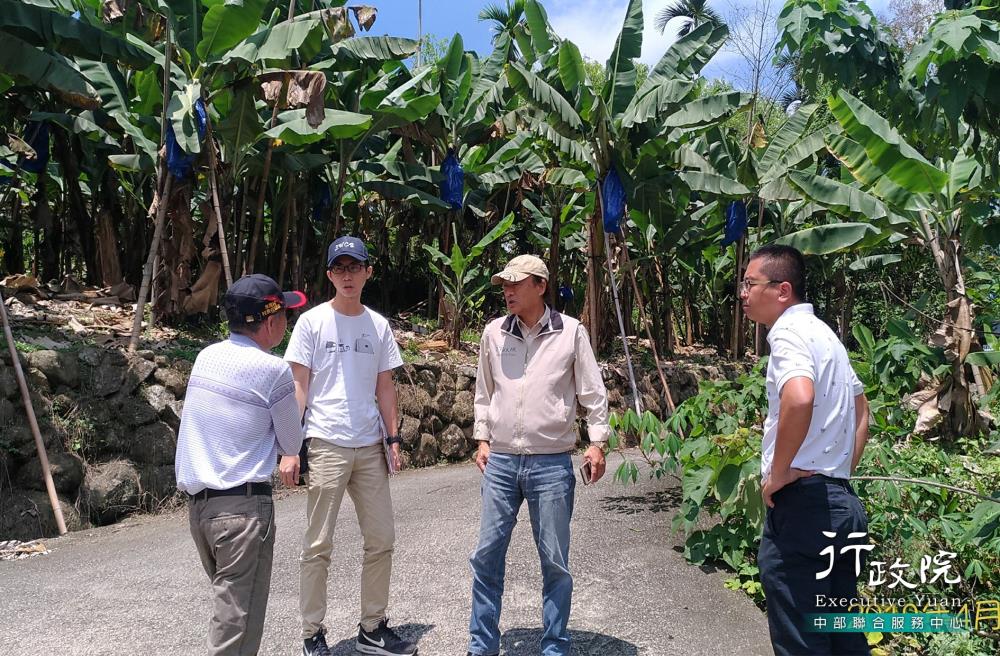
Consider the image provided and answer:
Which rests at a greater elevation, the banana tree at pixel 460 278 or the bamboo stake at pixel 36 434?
the banana tree at pixel 460 278

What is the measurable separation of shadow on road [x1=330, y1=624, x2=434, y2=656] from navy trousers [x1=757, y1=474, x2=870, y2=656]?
78.4 inches

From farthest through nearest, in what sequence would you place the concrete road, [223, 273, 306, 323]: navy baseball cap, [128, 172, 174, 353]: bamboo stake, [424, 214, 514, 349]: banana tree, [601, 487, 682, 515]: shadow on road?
1. [424, 214, 514, 349]: banana tree
2. [128, 172, 174, 353]: bamboo stake
3. [601, 487, 682, 515]: shadow on road
4. the concrete road
5. [223, 273, 306, 323]: navy baseball cap

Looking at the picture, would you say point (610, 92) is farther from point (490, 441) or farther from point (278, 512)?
point (490, 441)

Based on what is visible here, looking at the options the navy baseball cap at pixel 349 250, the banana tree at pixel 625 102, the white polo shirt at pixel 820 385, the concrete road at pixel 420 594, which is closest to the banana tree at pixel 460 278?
the banana tree at pixel 625 102

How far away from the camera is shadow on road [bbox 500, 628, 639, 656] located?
12.9ft

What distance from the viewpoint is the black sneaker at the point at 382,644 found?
3699 millimetres

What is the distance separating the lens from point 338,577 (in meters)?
5.02

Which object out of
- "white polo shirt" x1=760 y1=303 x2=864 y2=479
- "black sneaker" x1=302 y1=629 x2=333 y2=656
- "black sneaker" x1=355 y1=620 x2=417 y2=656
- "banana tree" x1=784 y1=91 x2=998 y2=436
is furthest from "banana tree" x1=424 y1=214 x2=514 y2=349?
"white polo shirt" x1=760 y1=303 x2=864 y2=479

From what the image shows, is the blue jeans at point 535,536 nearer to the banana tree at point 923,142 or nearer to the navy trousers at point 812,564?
the navy trousers at point 812,564

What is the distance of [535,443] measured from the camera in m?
3.51

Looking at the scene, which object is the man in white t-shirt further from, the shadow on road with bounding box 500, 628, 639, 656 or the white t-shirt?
the shadow on road with bounding box 500, 628, 639, 656

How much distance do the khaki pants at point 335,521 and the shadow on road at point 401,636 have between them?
8.9 inches

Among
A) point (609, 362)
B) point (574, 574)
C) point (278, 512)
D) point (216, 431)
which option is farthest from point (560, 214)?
point (216, 431)

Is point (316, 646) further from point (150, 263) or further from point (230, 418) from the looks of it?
point (150, 263)
